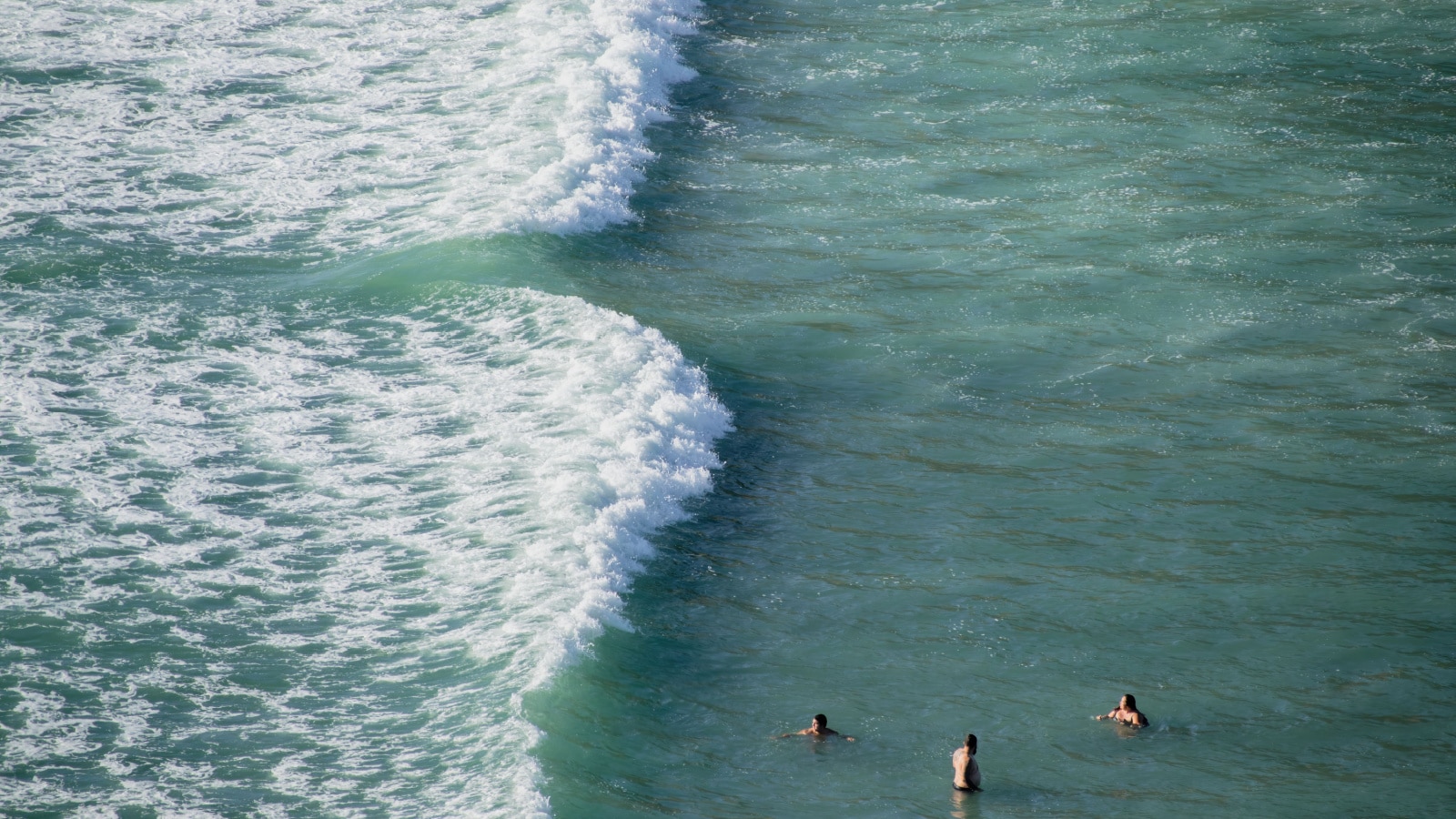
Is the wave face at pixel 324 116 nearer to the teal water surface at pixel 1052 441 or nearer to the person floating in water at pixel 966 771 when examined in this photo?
the teal water surface at pixel 1052 441

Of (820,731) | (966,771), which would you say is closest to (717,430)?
(820,731)

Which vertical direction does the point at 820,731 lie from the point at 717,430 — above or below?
below

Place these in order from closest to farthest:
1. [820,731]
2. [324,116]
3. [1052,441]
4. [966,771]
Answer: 1. [966,771]
2. [820,731]
3. [1052,441]
4. [324,116]

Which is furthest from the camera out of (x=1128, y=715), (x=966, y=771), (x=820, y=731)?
(x=1128, y=715)

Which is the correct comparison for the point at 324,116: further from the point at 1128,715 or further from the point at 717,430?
the point at 1128,715

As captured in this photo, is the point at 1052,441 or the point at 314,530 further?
the point at 1052,441

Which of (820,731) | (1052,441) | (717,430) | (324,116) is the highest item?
(324,116)

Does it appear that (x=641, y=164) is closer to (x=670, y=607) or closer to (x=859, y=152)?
(x=859, y=152)
